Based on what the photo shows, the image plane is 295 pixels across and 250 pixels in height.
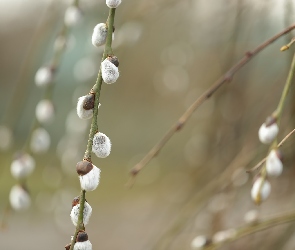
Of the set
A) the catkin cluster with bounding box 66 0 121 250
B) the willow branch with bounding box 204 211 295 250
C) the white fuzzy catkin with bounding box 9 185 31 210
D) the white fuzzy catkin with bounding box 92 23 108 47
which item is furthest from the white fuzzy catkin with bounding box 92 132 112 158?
the white fuzzy catkin with bounding box 9 185 31 210

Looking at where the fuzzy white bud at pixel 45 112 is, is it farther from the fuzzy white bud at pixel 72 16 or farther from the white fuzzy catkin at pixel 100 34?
the white fuzzy catkin at pixel 100 34

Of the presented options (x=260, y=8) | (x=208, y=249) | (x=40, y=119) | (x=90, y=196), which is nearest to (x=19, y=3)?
(x=260, y=8)

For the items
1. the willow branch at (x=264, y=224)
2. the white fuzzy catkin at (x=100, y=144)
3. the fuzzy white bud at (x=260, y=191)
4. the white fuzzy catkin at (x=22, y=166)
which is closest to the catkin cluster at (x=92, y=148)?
the white fuzzy catkin at (x=100, y=144)

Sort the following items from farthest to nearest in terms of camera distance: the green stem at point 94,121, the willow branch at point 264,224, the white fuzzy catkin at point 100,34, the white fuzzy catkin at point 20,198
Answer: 1. the white fuzzy catkin at point 20,198
2. the willow branch at point 264,224
3. the white fuzzy catkin at point 100,34
4. the green stem at point 94,121

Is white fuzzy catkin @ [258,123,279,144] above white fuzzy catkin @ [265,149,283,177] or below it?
above

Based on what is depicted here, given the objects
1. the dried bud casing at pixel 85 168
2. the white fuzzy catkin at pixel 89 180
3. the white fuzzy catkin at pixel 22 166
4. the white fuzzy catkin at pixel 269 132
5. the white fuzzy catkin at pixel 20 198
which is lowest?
the white fuzzy catkin at pixel 89 180

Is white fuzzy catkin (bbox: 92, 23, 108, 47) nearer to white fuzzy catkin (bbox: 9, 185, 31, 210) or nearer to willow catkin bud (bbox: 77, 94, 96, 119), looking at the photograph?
willow catkin bud (bbox: 77, 94, 96, 119)

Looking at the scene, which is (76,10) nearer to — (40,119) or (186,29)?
(40,119)

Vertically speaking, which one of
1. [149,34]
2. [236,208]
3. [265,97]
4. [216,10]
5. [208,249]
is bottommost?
[208,249]

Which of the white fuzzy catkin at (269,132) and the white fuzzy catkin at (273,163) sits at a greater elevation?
the white fuzzy catkin at (269,132)
